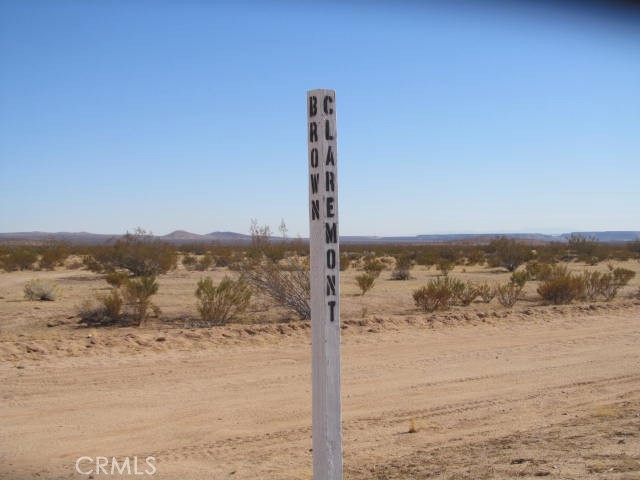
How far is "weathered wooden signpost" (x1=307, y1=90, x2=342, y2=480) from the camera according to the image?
5.42 metres

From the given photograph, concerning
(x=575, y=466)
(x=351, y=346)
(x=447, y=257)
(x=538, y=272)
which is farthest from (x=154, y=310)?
(x=447, y=257)

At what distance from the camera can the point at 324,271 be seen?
5410 mm

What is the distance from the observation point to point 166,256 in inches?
1668

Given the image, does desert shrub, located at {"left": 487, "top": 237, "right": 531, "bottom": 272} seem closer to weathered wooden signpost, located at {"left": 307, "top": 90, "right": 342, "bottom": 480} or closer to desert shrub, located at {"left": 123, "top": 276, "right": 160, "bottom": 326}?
desert shrub, located at {"left": 123, "top": 276, "right": 160, "bottom": 326}

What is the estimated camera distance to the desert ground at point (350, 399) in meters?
7.98

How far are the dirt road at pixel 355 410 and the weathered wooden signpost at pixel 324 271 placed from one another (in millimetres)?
2292

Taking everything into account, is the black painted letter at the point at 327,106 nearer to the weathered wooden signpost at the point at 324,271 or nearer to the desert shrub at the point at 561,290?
the weathered wooden signpost at the point at 324,271

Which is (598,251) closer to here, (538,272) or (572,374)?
(538,272)

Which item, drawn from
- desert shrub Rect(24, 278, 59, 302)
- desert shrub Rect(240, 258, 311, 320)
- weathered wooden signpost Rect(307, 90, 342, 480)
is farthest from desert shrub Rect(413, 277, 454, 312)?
weathered wooden signpost Rect(307, 90, 342, 480)

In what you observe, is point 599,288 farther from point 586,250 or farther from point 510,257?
point 586,250

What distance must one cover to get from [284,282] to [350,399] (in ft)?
33.7

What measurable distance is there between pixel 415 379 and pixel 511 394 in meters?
1.91

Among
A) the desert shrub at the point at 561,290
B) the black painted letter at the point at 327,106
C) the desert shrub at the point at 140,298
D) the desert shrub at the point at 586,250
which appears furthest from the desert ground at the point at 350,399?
the desert shrub at the point at 586,250

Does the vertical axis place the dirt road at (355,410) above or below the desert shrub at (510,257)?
below
